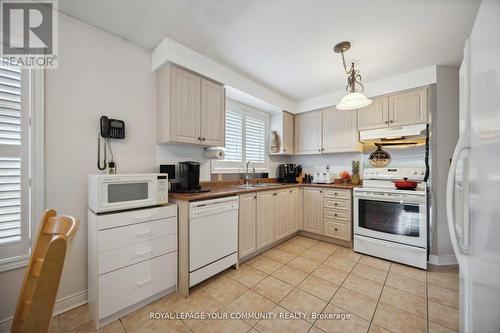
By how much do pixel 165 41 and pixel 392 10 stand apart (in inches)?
82.4

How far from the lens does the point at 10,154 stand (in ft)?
4.67

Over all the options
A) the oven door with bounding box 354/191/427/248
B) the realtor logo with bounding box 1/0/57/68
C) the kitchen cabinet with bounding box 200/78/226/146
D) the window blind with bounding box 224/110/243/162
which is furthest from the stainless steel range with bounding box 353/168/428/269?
the realtor logo with bounding box 1/0/57/68

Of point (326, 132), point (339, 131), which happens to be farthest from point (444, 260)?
point (326, 132)

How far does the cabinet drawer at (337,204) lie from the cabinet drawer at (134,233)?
228cm

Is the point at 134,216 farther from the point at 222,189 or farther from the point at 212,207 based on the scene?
the point at 222,189

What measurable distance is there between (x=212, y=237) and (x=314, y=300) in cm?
111

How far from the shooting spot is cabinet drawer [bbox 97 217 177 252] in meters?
1.45

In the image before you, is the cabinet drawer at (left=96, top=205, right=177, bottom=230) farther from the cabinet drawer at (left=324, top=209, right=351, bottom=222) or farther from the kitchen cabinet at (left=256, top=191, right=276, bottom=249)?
the cabinet drawer at (left=324, top=209, right=351, bottom=222)

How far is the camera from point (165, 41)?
1974 millimetres

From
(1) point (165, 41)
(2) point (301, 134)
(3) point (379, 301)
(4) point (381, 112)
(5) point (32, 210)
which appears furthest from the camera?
(2) point (301, 134)

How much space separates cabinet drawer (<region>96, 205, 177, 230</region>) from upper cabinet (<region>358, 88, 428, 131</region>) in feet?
9.78

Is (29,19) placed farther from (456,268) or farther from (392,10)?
(456,268)

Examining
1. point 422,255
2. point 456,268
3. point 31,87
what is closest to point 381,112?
point 422,255

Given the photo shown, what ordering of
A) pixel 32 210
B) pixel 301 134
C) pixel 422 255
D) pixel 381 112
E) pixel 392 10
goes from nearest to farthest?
pixel 32 210 < pixel 392 10 < pixel 422 255 < pixel 381 112 < pixel 301 134
